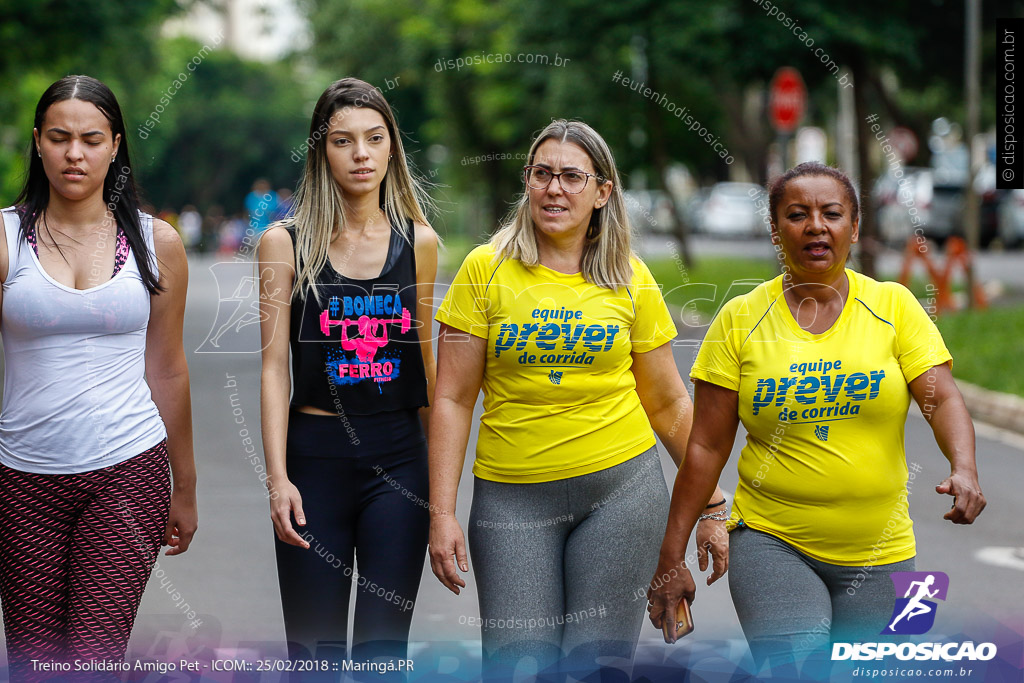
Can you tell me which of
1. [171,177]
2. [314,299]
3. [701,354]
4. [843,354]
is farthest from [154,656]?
[171,177]

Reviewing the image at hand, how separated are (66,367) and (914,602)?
2.06 metres

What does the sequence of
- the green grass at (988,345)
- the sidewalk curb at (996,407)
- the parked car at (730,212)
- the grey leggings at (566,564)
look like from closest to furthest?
the grey leggings at (566,564), the sidewalk curb at (996,407), the green grass at (988,345), the parked car at (730,212)

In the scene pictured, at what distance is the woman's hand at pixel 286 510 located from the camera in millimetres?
3002

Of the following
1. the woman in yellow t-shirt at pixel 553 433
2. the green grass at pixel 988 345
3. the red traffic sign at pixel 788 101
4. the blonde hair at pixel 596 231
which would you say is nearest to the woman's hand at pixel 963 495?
the woman in yellow t-shirt at pixel 553 433

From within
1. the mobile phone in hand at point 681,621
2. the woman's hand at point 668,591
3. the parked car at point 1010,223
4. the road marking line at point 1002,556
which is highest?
the parked car at point 1010,223

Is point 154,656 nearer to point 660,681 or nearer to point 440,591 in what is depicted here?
point 660,681

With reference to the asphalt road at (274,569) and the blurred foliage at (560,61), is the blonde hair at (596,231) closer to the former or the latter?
the blurred foliage at (560,61)

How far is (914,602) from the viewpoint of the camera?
2885mm

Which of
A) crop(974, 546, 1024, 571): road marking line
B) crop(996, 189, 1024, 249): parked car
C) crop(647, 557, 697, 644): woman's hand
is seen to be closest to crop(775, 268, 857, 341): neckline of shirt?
crop(647, 557, 697, 644): woman's hand

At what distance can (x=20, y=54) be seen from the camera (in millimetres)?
16922

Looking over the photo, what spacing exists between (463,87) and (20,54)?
10899 millimetres

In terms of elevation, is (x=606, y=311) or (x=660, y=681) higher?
(x=606, y=311)

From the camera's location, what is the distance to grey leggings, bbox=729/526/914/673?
2.82 m

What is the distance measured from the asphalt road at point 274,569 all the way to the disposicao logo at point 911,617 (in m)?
0.40
